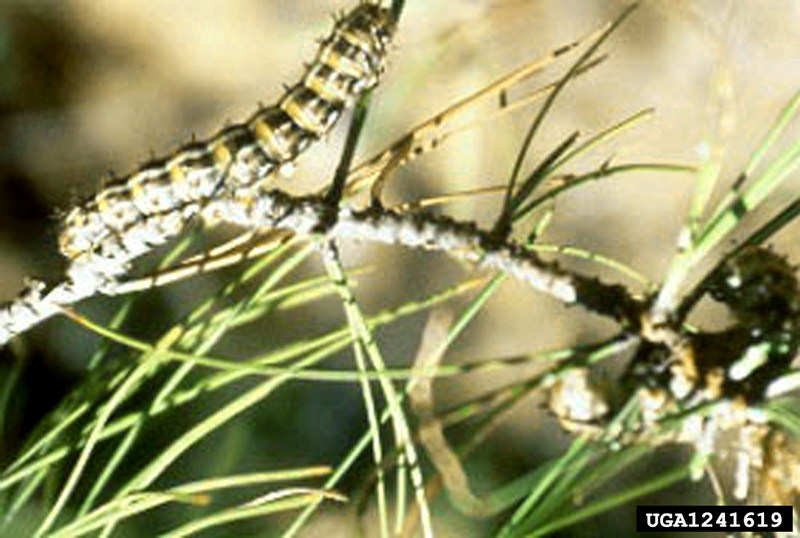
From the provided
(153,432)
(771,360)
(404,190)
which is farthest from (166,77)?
(771,360)

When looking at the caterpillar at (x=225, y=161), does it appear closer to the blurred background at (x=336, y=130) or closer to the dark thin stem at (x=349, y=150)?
the dark thin stem at (x=349, y=150)

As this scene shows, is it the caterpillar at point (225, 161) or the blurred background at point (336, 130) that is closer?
the caterpillar at point (225, 161)

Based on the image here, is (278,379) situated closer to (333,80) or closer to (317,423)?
(333,80)

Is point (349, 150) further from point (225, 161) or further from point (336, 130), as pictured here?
point (336, 130)

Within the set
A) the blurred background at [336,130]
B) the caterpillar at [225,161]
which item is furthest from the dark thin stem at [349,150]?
the blurred background at [336,130]

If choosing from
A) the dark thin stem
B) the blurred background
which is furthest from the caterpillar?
the blurred background
